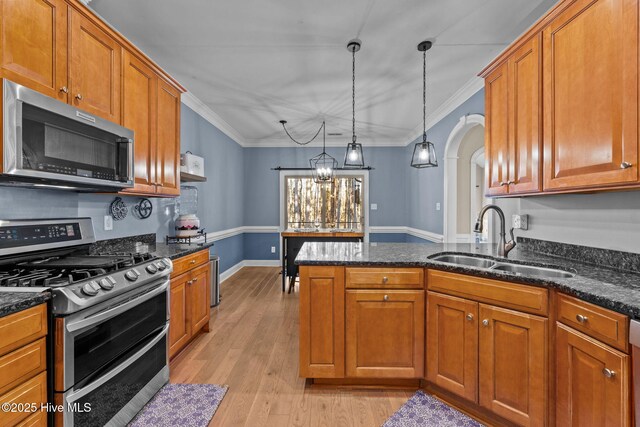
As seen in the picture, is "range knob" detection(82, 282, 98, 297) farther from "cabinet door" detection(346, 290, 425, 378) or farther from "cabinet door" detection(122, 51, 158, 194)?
"cabinet door" detection(346, 290, 425, 378)

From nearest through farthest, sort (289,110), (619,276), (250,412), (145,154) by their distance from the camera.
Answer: (619,276) → (250,412) → (145,154) → (289,110)

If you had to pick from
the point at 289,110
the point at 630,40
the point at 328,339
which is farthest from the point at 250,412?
the point at 289,110

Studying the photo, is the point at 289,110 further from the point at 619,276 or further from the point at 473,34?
the point at 619,276

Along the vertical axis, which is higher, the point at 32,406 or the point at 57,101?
the point at 57,101

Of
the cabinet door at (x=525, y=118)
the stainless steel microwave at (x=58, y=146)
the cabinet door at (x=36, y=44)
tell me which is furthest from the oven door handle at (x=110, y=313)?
the cabinet door at (x=525, y=118)

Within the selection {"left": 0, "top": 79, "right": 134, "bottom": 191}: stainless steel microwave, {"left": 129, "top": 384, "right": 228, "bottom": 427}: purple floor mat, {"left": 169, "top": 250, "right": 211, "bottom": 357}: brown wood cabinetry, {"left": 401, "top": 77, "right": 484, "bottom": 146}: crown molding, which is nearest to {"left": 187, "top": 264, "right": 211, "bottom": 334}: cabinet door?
{"left": 169, "top": 250, "right": 211, "bottom": 357}: brown wood cabinetry

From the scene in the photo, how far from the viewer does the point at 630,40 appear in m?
1.32

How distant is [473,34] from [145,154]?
110 inches

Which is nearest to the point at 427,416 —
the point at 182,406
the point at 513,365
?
the point at 513,365

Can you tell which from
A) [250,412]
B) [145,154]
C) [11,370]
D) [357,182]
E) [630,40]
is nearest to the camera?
[11,370]

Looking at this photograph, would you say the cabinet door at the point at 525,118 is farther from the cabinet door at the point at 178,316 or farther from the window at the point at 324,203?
the window at the point at 324,203

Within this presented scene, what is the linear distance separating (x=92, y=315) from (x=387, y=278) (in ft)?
5.28

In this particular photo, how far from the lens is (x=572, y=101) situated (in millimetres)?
1611

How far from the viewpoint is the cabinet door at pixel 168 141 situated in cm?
257
